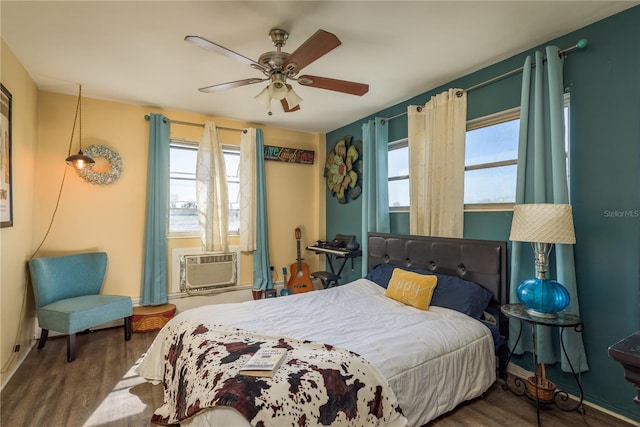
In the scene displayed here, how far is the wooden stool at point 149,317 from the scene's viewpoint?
328 centimetres

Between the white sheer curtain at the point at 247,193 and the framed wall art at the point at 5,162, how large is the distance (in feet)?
7.31

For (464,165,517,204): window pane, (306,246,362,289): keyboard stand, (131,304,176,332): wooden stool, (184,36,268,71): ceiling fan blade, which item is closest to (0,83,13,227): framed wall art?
(131,304,176,332): wooden stool

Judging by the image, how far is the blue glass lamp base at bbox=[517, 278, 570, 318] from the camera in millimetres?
1846

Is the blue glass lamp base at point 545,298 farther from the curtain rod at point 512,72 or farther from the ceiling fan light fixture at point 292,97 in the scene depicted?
the ceiling fan light fixture at point 292,97

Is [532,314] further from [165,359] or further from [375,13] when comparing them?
[165,359]

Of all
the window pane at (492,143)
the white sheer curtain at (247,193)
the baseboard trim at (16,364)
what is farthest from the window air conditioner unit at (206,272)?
the window pane at (492,143)

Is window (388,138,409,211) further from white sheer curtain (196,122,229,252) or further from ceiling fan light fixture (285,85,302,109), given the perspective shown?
white sheer curtain (196,122,229,252)

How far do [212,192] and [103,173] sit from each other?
118cm

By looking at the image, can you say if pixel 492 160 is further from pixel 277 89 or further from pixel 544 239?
pixel 277 89

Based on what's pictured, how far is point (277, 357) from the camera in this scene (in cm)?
148

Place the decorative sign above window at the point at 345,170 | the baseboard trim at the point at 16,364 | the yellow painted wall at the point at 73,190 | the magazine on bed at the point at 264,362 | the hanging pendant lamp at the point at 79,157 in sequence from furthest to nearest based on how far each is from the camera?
the decorative sign above window at the point at 345,170, the hanging pendant lamp at the point at 79,157, the yellow painted wall at the point at 73,190, the baseboard trim at the point at 16,364, the magazine on bed at the point at 264,362

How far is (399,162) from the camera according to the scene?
360 cm

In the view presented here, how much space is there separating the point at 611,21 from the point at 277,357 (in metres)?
2.91

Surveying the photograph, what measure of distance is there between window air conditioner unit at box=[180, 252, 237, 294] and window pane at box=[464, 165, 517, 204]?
9.79ft
